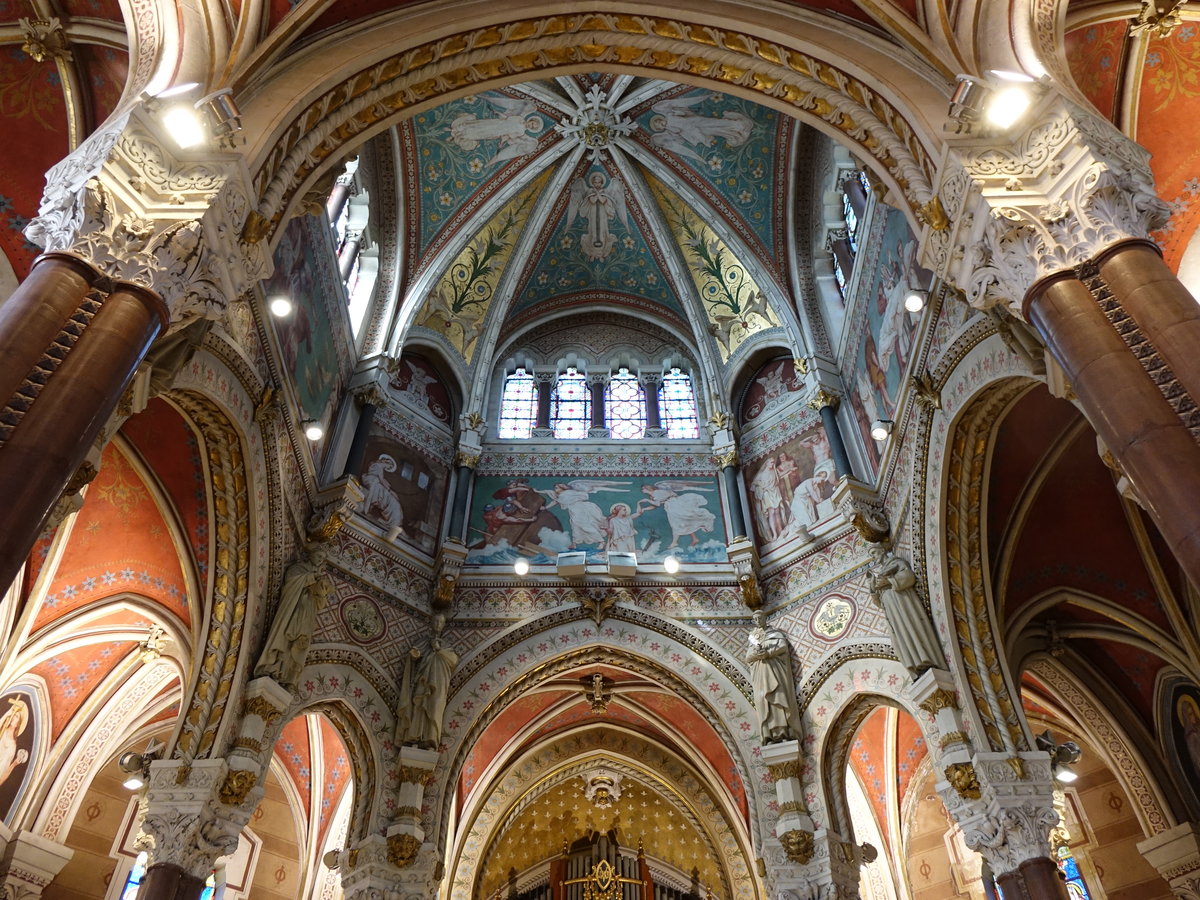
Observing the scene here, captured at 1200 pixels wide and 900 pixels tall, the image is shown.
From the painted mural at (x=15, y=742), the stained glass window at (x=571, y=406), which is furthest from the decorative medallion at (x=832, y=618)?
the painted mural at (x=15, y=742)

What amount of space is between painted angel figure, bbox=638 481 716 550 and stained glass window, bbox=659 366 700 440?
1323 millimetres

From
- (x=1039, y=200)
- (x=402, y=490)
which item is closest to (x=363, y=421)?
(x=402, y=490)

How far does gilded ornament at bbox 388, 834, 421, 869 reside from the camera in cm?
1074

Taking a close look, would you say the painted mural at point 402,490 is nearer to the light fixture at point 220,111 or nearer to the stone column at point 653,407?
the stone column at point 653,407

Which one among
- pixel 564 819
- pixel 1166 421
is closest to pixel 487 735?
pixel 564 819

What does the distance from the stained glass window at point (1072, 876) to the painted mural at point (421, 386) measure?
42.0 feet

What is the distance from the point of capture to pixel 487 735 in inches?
606

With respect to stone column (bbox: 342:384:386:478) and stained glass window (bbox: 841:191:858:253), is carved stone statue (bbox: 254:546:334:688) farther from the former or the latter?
stained glass window (bbox: 841:191:858:253)

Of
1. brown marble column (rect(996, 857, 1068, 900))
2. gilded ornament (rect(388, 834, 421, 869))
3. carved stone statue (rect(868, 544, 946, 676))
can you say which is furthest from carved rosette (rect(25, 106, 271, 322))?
brown marble column (rect(996, 857, 1068, 900))

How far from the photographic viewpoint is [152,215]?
20.0ft

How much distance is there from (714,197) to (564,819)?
1250cm

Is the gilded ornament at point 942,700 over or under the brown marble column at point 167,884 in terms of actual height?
over

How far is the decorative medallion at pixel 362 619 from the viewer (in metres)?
12.2

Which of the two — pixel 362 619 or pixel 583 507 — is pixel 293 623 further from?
pixel 583 507
